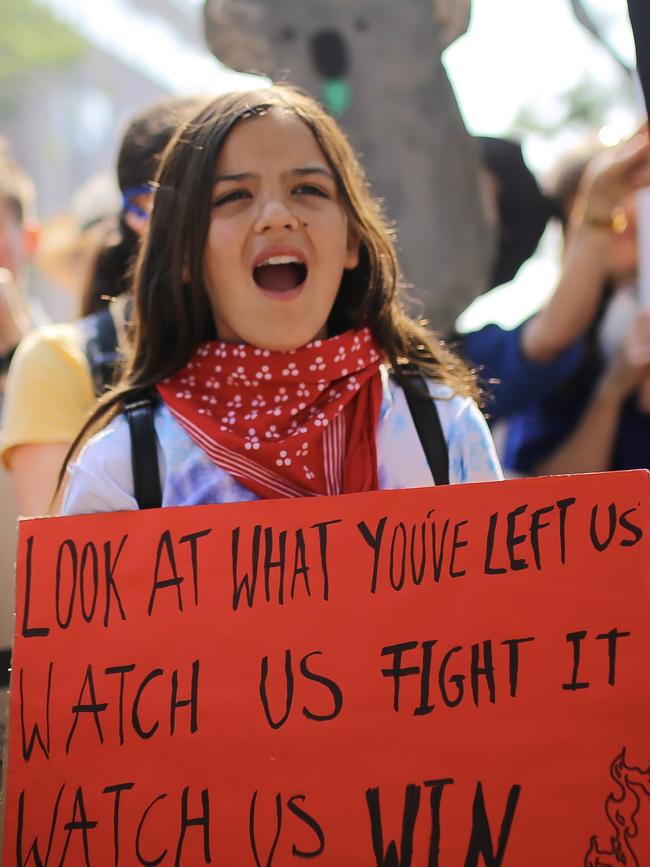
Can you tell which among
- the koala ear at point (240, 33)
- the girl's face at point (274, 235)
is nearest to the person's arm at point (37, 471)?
the girl's face at point (274, 235)

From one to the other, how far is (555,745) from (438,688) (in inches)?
6.4

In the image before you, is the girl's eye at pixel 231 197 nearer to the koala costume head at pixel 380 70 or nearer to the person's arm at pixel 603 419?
the koala costume head at pixel 380 70

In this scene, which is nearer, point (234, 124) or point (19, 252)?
point (234, 124)

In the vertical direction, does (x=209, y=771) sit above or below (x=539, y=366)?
below

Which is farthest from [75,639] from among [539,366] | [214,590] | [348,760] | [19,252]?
[19,252]

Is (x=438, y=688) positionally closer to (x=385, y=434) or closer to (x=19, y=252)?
(x=385, y=434)

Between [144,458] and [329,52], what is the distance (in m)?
1.40

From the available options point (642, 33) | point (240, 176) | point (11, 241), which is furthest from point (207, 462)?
point (11, 241)

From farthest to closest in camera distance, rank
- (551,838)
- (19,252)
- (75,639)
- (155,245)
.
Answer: (19,252) → (155,245) → (75,639) → (551,838)

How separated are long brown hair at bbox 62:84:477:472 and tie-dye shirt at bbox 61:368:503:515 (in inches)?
3.4

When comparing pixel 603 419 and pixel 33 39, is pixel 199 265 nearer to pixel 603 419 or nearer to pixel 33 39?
pixel 603 419

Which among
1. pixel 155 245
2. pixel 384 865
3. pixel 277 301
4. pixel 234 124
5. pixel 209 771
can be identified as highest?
pixel 234 124

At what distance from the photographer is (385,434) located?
1817 millimetres

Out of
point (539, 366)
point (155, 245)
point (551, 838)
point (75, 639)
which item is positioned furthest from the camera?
point (539, 366)
